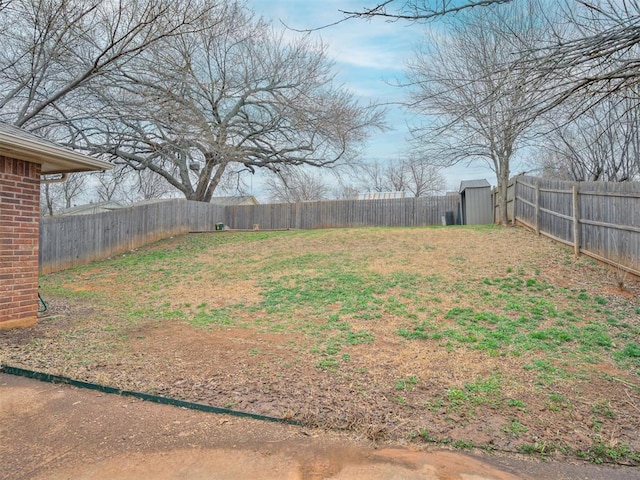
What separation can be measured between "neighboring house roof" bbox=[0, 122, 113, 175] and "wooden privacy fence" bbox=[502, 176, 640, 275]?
27.4ft

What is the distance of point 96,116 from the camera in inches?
396

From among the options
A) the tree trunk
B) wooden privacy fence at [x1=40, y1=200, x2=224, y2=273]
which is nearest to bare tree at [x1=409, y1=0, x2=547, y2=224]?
the tree trunk

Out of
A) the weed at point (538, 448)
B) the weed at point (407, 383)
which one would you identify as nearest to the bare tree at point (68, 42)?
the weed at point (407, 383)

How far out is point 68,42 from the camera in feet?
27.2

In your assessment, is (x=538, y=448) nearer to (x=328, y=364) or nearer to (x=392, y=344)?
(x=328, y=364)

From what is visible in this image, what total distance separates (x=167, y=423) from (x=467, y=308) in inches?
178

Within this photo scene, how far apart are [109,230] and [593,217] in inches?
513

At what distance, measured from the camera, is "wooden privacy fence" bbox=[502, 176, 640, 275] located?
21.4ft

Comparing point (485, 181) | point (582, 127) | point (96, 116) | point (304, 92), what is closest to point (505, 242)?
point (582, 127)

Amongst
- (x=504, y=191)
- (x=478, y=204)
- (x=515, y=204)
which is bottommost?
(x=515, y=204)

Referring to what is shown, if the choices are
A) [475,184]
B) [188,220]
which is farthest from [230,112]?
[475,184]

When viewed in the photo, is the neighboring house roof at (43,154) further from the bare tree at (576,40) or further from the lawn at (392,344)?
the bare tree at (576,40)

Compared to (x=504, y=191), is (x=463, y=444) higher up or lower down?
lower down

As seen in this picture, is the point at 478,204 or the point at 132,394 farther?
the point at 478,204
